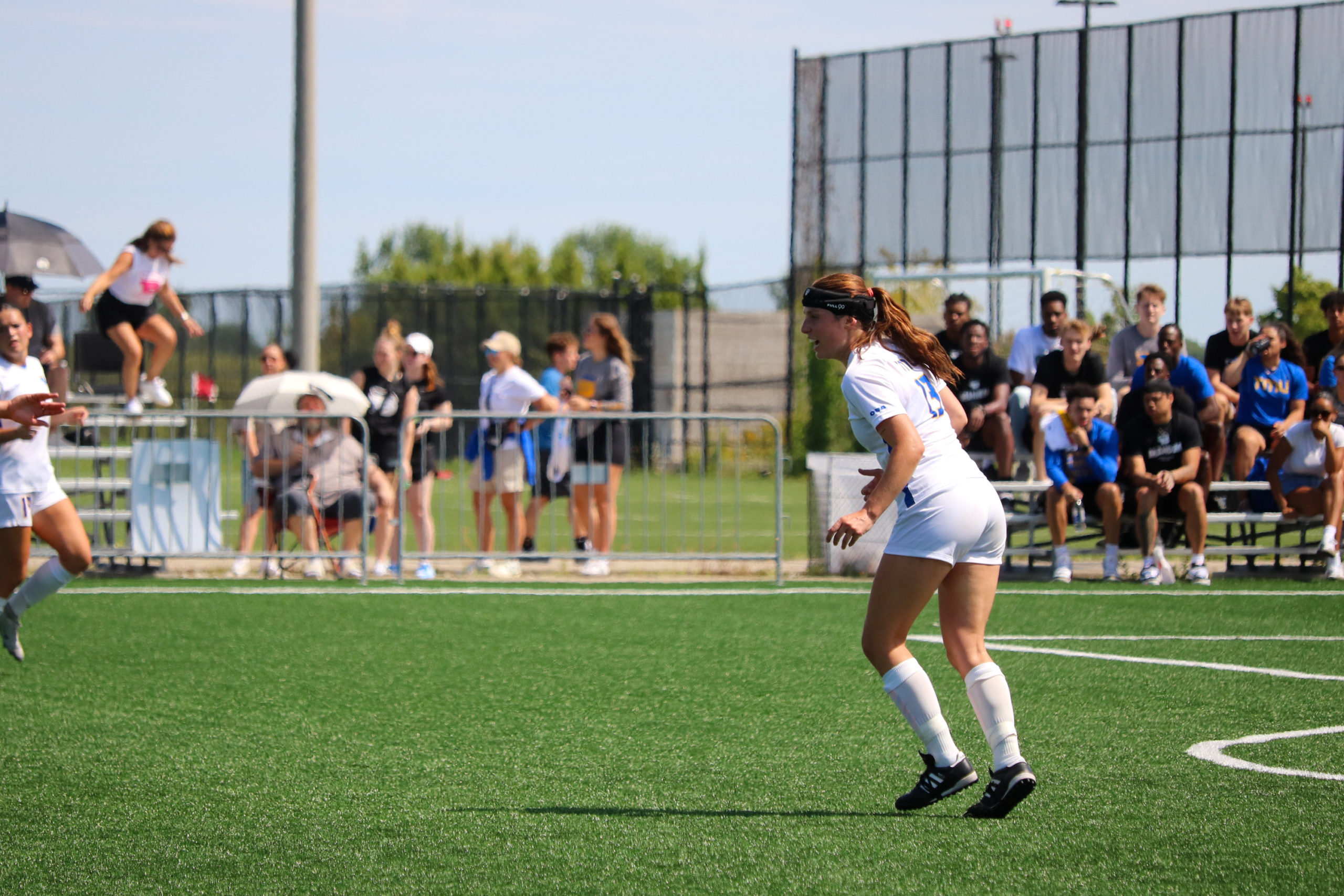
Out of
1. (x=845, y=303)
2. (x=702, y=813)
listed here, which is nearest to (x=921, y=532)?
(x=845, y=303)

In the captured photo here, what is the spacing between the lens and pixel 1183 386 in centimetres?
1238

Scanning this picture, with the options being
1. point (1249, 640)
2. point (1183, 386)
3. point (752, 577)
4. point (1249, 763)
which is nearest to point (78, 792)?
point (1249, 763)

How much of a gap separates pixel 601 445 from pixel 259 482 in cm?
286

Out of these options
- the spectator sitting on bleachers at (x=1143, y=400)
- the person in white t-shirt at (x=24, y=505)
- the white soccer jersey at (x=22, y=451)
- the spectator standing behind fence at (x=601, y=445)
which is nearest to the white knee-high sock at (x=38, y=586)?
the person in white t-shirt at (x=24, y=505)

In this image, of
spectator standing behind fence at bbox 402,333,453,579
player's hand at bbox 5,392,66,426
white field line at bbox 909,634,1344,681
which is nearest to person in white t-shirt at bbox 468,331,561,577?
spectator standing behind fence at bbox 402,333,453,579

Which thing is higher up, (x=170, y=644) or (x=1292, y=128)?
(x=1292, y=128)

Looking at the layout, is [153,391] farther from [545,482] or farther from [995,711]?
[995,711]

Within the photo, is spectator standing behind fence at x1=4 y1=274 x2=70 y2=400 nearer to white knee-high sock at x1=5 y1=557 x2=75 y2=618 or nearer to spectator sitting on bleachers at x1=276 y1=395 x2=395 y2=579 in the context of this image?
spectator sitting on bleachers at x1=276 y1=395 x2=395 y2=579

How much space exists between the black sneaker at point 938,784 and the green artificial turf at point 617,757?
0.10 meters

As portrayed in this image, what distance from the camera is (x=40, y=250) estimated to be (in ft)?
47.2

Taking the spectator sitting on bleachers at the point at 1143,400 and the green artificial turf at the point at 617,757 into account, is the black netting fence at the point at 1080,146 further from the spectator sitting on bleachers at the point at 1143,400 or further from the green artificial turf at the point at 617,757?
the green artificial turf at the point at 617,757

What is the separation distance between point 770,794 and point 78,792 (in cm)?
252

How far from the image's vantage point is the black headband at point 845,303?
5.13 m

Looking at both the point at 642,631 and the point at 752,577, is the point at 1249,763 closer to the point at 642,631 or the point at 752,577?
the point at 642,631
